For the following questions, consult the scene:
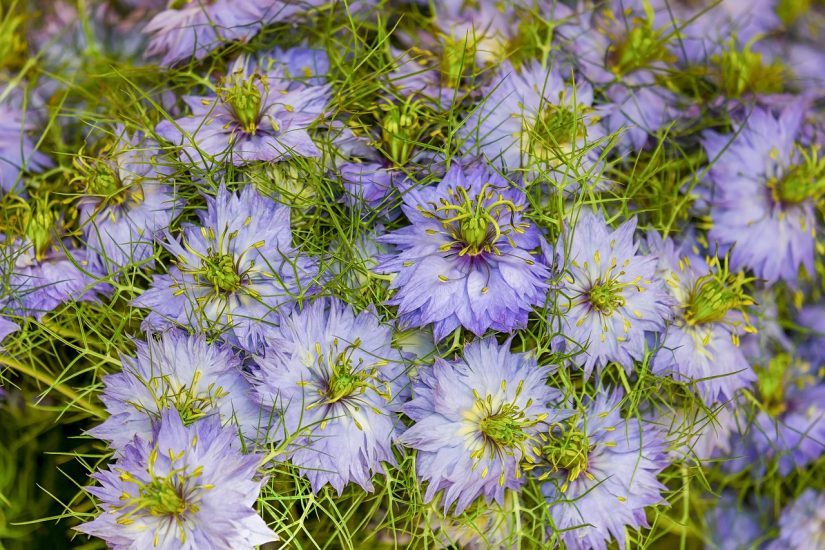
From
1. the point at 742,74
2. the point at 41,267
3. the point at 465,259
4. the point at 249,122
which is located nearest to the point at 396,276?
the point at 465,259

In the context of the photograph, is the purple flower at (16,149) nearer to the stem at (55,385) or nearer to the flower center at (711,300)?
the stem at (55,385)

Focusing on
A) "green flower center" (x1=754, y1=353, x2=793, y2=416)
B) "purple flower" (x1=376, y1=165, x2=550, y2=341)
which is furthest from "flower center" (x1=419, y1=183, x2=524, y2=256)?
"green flower center" (x1=754, y1=353, x2=793, y2=416)

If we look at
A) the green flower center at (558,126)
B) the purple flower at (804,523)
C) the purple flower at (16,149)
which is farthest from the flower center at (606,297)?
the purple flower at (16,149)

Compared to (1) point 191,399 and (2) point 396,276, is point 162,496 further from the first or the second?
(2) point 396,276

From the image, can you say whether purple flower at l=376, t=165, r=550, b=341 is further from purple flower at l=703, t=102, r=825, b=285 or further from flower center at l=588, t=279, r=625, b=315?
purple flower at l=703, t=102, r=825, b=285

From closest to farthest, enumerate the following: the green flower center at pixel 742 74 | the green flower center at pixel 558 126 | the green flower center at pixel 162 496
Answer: the green flower center at pixel 162 496 < the green flower center at pixel 558 126 < the green flower center at pixel 742 74

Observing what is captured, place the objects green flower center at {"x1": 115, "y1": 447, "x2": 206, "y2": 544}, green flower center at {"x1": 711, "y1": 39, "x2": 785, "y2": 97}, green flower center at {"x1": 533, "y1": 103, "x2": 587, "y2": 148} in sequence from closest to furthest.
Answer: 1. green flower center at {"x1": 115, "y1": 447, "x2": 206, "y2": 544}
2. green flower center at {"x1": 533, "y1": 103, "x2": 587, "y2": 148}
3. green flower center at {"x1": 711, "y1": 39, "x2": 785, "y2": 97}

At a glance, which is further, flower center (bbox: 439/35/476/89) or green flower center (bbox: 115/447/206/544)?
flower center (bbox: 439/35/476/89)
